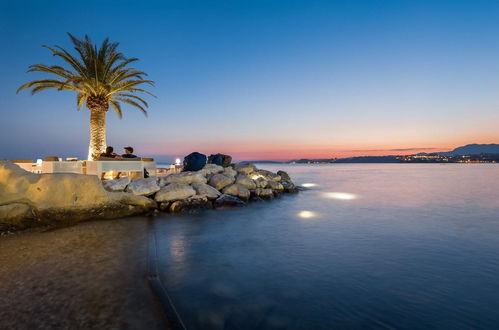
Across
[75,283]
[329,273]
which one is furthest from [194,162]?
[329,273]

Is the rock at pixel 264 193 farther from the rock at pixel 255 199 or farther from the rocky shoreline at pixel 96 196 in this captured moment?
the rocky shoreline at pixel 96 196

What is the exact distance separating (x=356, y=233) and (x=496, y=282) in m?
3.37

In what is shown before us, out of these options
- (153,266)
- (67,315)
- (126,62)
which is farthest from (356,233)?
(126,62)

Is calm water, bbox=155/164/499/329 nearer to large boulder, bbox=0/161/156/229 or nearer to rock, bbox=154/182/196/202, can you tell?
rock, bbox=154/182/196/202

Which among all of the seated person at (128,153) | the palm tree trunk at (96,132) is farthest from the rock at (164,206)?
the palm tree trunk at (96,132)

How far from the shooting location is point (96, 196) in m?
8.36

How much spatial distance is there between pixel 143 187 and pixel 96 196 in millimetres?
1760

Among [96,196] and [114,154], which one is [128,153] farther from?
[96,196]

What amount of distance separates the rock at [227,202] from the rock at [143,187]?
2.51 metres

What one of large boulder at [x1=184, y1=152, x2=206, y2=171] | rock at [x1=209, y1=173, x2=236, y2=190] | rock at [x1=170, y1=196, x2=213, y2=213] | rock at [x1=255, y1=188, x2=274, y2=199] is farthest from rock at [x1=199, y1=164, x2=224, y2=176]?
rock at [x1=170, y1=196, x2=213, y2=213]

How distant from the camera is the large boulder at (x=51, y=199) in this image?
23.0 feet

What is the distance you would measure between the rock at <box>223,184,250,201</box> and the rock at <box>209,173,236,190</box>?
24 centimetres

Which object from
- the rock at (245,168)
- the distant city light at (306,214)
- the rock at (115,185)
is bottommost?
the distant city light at (306,214)

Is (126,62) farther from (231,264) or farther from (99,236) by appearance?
(231,264)
